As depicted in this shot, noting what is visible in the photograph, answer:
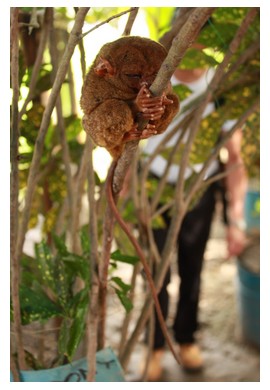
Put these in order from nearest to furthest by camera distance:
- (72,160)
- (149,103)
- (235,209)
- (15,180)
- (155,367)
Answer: (149,103)
(15,180)
(72,160)
(155,367)
(235,209)

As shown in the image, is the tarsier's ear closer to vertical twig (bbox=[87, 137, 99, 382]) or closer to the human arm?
vertical twig (bbox=[87, 137, 99, 382])

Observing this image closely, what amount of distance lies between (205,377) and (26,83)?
194 centimetres

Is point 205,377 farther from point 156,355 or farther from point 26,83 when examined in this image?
point 26,83

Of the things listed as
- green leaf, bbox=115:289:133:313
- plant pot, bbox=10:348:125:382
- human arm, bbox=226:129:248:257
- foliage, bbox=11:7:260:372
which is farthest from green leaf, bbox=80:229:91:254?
human arm, bbox=226:129:248:257

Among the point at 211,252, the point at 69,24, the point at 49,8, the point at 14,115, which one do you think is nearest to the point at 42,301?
the point at 14,115

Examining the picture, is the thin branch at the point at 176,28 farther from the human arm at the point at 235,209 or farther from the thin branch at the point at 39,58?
the human arm at the point at 235,209

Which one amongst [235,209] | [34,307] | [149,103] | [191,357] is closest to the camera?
[149,103]

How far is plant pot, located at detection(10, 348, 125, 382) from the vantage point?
1510 mm

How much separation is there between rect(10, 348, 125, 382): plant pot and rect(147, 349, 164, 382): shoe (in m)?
1.36

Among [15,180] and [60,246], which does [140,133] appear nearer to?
[15,180]

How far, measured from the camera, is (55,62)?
149 cm

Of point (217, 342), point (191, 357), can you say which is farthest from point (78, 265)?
Answer: point (217, 342)

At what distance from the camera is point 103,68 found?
1.18 metres

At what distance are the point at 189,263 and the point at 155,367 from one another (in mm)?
534
